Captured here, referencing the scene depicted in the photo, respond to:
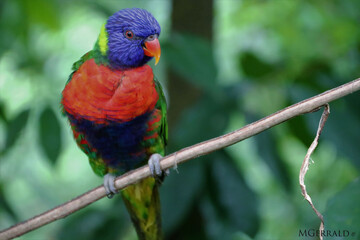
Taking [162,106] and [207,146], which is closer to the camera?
[207,146]

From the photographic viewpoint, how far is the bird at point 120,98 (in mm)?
1794

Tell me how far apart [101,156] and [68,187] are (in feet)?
12.1

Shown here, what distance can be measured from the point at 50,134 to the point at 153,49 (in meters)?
→ 0.75

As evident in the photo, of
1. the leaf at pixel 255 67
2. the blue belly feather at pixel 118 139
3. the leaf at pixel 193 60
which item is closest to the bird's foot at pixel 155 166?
the blue belly feather at pixel 118 139

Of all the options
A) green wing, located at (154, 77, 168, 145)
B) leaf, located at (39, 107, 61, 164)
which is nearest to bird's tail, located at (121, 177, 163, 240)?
green wing, located at (154, 77, 168, 145)

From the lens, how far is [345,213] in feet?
3.90

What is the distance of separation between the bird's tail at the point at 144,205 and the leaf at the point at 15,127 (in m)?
0.65

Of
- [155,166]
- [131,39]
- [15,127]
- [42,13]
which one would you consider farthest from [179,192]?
[42,13]

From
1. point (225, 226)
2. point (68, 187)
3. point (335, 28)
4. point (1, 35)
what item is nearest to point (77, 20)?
point (68, 187)

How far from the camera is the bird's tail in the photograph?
216cm

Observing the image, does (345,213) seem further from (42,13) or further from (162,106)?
(42,13)

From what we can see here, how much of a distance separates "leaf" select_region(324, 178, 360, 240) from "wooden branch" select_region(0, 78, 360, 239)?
0.30 meters

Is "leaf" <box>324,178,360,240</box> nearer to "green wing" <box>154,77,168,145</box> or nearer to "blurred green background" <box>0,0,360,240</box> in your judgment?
"blurred green background" <box>0,0,360,240</box>

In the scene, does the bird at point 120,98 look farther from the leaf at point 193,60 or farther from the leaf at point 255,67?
the leaf at point 255,67
